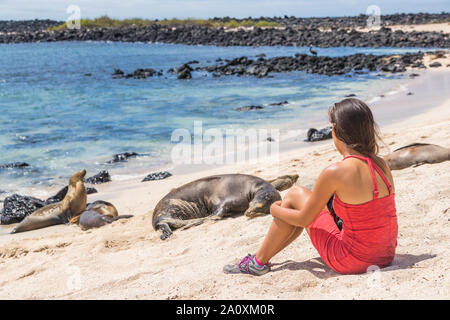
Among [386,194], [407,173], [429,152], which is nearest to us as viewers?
[386,194]

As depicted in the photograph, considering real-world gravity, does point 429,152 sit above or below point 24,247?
above

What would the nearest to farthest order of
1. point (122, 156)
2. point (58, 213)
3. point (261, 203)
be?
point (261, 203) → point (58, 213) → point (122, 156)

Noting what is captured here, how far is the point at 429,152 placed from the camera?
690 centimetres

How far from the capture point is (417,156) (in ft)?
22.7

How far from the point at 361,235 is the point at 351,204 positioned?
0.25 m

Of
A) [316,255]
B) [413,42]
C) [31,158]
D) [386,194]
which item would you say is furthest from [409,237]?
[413,42]

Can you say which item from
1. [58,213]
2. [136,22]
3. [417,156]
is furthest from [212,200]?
[136,22]

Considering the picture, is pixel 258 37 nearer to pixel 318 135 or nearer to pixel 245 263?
pixel 318 135

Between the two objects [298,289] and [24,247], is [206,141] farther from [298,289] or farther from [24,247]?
[298,289]

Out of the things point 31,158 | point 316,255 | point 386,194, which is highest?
point 386,194

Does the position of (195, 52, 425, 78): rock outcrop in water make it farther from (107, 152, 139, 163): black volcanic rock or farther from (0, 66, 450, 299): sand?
(0, 66, 450, 299): sand

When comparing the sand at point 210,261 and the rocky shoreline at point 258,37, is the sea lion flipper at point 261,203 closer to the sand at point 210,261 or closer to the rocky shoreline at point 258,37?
the sand at point 210,261

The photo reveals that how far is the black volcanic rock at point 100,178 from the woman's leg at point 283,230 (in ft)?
20.9

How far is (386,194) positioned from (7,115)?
685 inches
